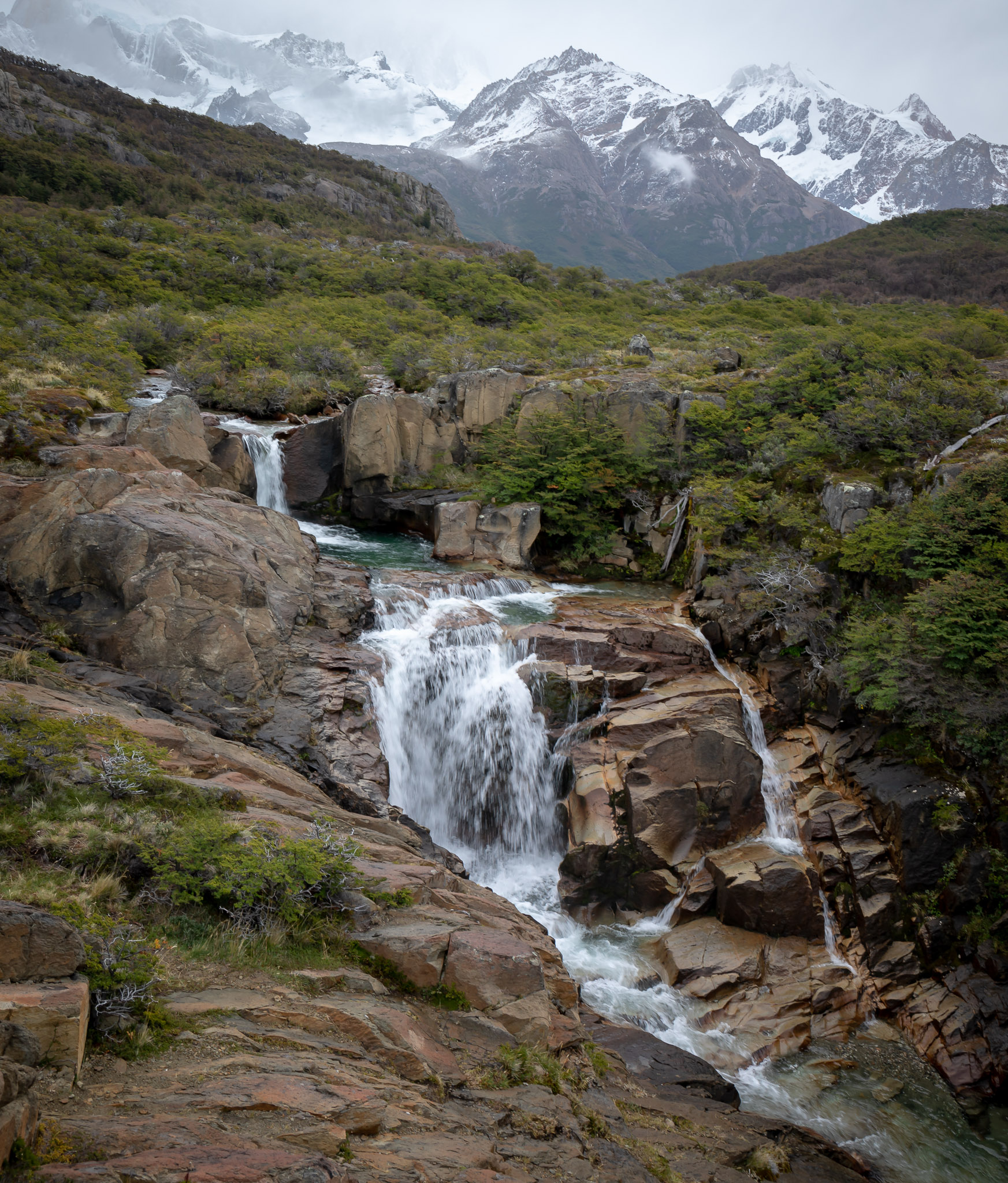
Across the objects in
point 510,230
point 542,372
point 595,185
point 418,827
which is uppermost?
point 595,185

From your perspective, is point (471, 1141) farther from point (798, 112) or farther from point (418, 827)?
point (798, 112)

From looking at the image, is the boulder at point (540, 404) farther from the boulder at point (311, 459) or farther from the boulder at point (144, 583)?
the boulder at point (144, 583)

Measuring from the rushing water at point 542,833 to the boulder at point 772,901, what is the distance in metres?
0.59

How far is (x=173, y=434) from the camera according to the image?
1806 cm

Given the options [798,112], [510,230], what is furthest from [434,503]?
[798,112]

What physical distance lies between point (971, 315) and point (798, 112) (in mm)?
205358

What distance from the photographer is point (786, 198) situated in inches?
5650

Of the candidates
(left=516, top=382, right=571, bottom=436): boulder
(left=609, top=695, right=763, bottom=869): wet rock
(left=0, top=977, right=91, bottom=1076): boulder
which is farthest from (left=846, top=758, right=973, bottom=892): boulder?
(left=516, top=382, right=571, bottom=436): boulder

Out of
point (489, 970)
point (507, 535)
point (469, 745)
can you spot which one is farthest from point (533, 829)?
Answer: point (507, 535)

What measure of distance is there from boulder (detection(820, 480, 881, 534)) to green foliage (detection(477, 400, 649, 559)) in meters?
6.99

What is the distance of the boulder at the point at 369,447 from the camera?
22625 millimetres

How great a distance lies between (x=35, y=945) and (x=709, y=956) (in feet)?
30.6

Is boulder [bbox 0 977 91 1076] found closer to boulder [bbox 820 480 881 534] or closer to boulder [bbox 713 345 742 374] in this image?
boulder [bbox 820 480 881 534]

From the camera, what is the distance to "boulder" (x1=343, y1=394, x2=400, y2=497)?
891 inches
